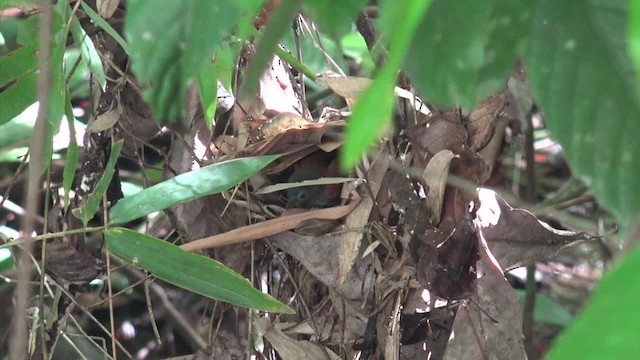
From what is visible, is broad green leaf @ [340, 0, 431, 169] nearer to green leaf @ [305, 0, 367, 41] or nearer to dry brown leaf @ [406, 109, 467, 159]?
green leaf @ [305, 0, 367, 41]

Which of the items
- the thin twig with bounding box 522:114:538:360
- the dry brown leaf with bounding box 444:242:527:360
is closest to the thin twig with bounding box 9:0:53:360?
the dry brown leaf with bounding box 444:242:527:360

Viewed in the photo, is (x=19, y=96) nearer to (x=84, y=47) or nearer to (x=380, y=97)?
(x=84, y=47)

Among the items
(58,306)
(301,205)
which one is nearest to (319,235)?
(301,205)

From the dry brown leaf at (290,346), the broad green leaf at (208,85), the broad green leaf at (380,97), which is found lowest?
the dry brown leaf at (290,346)

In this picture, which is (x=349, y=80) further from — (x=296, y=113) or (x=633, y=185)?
(x=633, y=185)

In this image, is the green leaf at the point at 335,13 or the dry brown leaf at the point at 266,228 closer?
the green leaf at the point at 335,13

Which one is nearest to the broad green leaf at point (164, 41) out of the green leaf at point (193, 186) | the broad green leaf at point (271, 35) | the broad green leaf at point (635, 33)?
the broad green leaf at point (271, 35)

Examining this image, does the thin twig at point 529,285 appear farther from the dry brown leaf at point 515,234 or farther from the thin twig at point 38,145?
the thin twig at point 38,145
